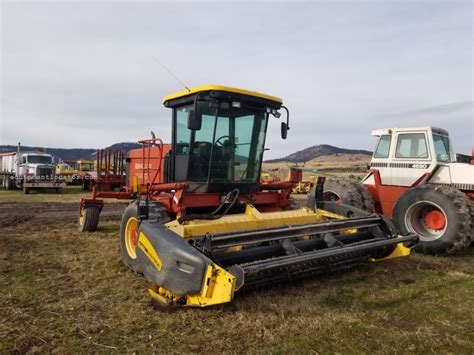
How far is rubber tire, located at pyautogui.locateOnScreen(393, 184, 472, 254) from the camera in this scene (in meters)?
6.80

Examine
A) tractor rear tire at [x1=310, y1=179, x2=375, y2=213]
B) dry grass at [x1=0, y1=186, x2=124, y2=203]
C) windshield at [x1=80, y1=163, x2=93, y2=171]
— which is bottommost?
dry grass at [x1=0, y1=186, x2=124, y2=203]

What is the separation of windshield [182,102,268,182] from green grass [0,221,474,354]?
1.93m

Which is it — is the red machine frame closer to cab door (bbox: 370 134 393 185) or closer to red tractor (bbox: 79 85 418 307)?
red tractor (bbox: 79 85 418 307)

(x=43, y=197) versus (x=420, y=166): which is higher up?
(x=420, y=166)

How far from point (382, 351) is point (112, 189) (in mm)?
7882

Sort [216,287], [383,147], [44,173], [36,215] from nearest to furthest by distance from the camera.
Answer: [216,287], [383,147], [36,215], [44,173]

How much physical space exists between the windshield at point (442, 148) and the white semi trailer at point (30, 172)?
21477 millimetres

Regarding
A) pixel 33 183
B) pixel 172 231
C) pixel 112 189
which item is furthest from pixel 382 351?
pixel 33 183

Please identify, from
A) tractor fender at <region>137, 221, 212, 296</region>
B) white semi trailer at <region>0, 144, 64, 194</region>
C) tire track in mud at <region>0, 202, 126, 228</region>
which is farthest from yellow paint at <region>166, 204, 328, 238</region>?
white semi trailer at <region>0, 144, 64, 194</region>

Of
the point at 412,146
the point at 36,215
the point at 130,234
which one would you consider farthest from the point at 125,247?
the point at 36,215

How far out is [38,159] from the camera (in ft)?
84.9

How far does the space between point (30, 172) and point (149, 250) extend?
23202 mm

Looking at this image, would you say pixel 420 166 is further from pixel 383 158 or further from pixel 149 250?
pixel 149 250

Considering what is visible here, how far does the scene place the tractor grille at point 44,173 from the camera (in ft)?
79.2
